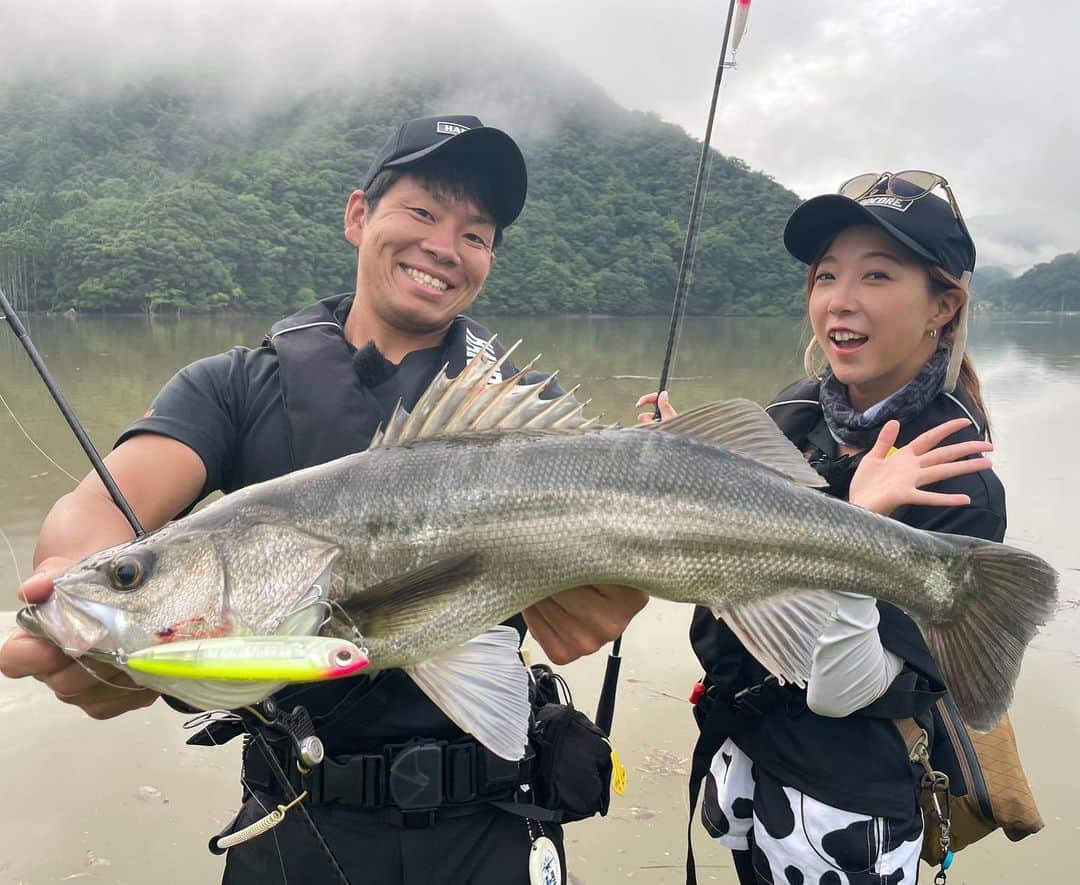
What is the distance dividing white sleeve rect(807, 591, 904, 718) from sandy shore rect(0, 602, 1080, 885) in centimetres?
178

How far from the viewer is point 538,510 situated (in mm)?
1957

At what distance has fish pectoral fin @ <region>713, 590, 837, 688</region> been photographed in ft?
6.70

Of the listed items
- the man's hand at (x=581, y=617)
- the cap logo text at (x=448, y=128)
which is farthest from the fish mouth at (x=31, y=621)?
the cap logo text at (x=448, y=128)

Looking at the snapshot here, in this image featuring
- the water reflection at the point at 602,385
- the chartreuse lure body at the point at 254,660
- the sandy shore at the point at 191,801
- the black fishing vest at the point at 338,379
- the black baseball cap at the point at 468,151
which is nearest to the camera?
the chartreuse lure body at the point at 254,660

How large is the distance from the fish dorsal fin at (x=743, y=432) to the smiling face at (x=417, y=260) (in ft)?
3.14

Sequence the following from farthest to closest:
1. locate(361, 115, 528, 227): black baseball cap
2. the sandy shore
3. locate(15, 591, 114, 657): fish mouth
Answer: the sandy shore → locate(361, 115, 528, 227): black baseball cap → locate(15, 591, 114, 657): fish mouth

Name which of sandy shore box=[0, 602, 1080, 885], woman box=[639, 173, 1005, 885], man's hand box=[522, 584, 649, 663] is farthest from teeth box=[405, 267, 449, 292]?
sandy shore box=[0, 602, 1080, 885]

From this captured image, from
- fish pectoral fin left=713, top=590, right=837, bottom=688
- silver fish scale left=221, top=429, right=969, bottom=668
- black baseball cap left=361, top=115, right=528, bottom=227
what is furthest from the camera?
black baseball cap left=361, top=115, right=528, bottom=227

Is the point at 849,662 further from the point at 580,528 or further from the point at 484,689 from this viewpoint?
the point at 484,689

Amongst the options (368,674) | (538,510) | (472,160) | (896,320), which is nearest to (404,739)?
(368,674)

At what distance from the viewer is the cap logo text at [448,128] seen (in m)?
2.61

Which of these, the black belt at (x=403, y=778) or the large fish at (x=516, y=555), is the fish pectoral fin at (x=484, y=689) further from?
the black belt at (x=403, y=778)

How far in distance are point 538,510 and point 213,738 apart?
129 centimetres

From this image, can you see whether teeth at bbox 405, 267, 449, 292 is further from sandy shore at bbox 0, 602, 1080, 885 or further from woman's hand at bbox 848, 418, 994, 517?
sandy shore at bbox 0, 602, 1080, 885
